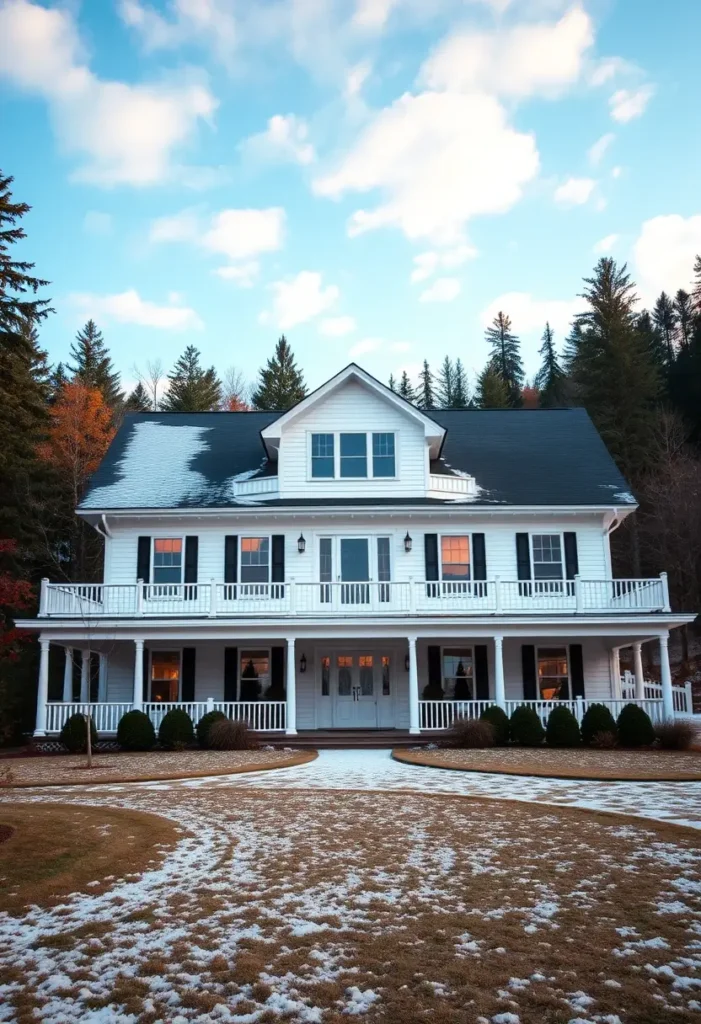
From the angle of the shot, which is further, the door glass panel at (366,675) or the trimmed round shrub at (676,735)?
the door glass panel at (366,675)

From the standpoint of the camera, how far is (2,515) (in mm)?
33969

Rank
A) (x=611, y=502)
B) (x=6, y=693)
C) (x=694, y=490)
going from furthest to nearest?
(x=694, y=490) → (x=6, y=693) → (x=611, y=502)

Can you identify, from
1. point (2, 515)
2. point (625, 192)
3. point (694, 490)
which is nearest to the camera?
point (625, 192)

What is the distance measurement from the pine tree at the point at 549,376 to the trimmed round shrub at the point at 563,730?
3885 cm

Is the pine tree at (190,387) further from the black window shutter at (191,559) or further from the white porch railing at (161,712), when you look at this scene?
the white porch railing at (161,712)

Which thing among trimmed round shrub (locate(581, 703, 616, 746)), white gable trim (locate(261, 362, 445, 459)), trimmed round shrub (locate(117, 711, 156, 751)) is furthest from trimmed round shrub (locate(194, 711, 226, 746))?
trimmed round shrub (locate(581, 703, 616, 746))

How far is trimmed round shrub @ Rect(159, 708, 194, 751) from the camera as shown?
20375mm

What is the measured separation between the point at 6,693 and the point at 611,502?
19.0 m

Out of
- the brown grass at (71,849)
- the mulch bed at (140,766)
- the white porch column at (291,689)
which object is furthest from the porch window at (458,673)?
A: the brown grass at (71,849)

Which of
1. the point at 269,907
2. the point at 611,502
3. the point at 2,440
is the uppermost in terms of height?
the point at 2,440

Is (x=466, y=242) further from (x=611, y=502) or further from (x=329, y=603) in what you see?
(x=329, y=603)

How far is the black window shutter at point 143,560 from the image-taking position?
2393 cm

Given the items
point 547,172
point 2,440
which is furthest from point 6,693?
point 547,172

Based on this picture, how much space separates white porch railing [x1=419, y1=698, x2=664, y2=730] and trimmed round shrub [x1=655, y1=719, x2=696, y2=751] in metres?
1.51
